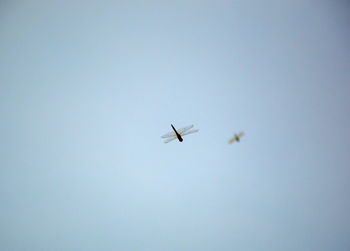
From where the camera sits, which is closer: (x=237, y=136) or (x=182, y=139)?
(x=182, y=139)
